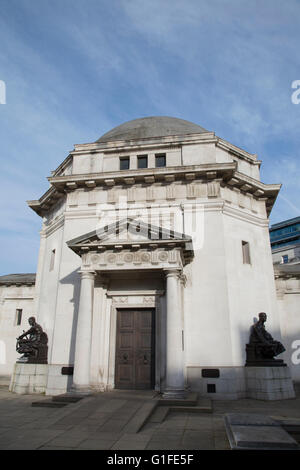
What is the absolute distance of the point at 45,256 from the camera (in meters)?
21.3

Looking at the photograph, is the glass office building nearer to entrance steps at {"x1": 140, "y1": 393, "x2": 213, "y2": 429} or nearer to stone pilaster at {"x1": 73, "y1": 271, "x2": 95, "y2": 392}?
stone pilaster at {"x1": 73, "y1": 271, "x2": 95, "y2": 392}

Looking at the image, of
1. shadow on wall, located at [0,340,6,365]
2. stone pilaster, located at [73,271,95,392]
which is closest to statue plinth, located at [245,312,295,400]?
stone pilaster, located at [73,271,95,392]

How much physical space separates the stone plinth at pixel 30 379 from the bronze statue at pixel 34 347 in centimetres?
36

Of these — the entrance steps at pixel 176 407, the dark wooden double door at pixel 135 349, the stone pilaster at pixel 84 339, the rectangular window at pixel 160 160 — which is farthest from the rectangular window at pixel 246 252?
the stone pilaster at pixel 84 339

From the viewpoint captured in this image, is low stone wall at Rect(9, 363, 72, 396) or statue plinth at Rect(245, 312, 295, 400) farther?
low stone wall at Rect(9, 363, 72, 396)

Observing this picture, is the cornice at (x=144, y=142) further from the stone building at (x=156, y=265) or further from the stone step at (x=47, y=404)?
the stone step at (x=47, y=404)

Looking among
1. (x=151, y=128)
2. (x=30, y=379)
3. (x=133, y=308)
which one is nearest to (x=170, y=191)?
(x=151, y=128)

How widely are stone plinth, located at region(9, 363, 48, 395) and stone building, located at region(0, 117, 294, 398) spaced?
585 millimetres

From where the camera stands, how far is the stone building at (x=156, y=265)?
48.2ft

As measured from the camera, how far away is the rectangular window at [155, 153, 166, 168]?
1955cm

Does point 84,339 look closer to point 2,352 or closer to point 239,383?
point 239,383

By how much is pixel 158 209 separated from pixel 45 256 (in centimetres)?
806
